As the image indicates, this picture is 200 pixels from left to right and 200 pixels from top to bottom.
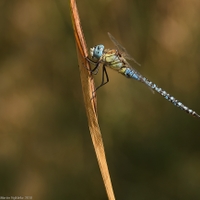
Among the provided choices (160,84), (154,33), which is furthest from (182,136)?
(154,33)

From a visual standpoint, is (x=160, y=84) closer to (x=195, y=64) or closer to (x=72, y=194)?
(x=195, y=64)

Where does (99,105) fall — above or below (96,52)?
above

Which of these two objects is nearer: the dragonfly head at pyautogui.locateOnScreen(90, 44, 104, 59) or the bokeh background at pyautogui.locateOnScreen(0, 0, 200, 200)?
the dragonfly head at pyautogui.locateOnScreen(90, 44, 104, 59)

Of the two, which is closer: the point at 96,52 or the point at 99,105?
the point at 96,52

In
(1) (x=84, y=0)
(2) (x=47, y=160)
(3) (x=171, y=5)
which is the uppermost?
(1) (x=84, y=0)

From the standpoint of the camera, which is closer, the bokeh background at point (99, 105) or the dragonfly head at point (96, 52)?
the dragonfly head at point (96, 52)

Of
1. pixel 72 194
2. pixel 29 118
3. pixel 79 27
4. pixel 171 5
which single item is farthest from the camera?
pixel 29 118

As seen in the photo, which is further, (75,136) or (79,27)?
(75,136)

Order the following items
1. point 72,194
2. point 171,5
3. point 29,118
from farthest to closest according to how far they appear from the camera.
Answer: point 29,118 < point 171,5 < point 72,194
